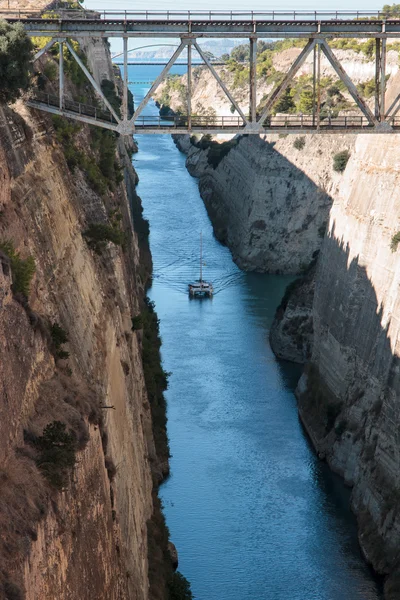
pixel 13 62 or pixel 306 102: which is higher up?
pixel 13 62

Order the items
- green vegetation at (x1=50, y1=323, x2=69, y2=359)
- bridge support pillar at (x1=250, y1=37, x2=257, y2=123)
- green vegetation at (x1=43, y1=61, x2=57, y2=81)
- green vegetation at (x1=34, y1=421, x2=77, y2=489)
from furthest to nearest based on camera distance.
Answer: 1. green vegetation at (x1=43, y1=61, x2=57, y2=81)
2. bridge support pillar at (x1=250, y1=37, x2=257, y2=123)
3. green vegetation at (x1=50, y1=323, x2=69, y2=359)
4. green vegetation at (x1=34, y1=421, x2=77, y2=489)

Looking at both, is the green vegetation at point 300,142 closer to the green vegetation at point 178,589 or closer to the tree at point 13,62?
the green vegetation at point 178,589

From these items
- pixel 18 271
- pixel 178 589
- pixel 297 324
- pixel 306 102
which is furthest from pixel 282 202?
pixel 18 271

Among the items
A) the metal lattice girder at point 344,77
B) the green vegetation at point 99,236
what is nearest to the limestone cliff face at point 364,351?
the metal lattice girder at point 344,77

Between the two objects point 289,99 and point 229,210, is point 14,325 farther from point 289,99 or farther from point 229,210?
point 229,210

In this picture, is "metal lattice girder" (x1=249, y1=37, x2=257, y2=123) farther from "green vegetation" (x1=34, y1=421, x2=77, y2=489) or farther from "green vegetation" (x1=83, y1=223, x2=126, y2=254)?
"green vegetation" (x1=34, y1=421, x2=77, y2=489)

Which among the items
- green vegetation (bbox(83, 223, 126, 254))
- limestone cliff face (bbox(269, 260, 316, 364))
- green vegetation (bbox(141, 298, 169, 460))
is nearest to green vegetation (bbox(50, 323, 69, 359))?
green vegetation (bbox(83, 223, 126, 254))

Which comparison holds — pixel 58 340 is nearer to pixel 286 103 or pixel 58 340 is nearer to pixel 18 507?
pixel 18 507

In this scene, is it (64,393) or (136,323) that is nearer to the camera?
(64,393)
